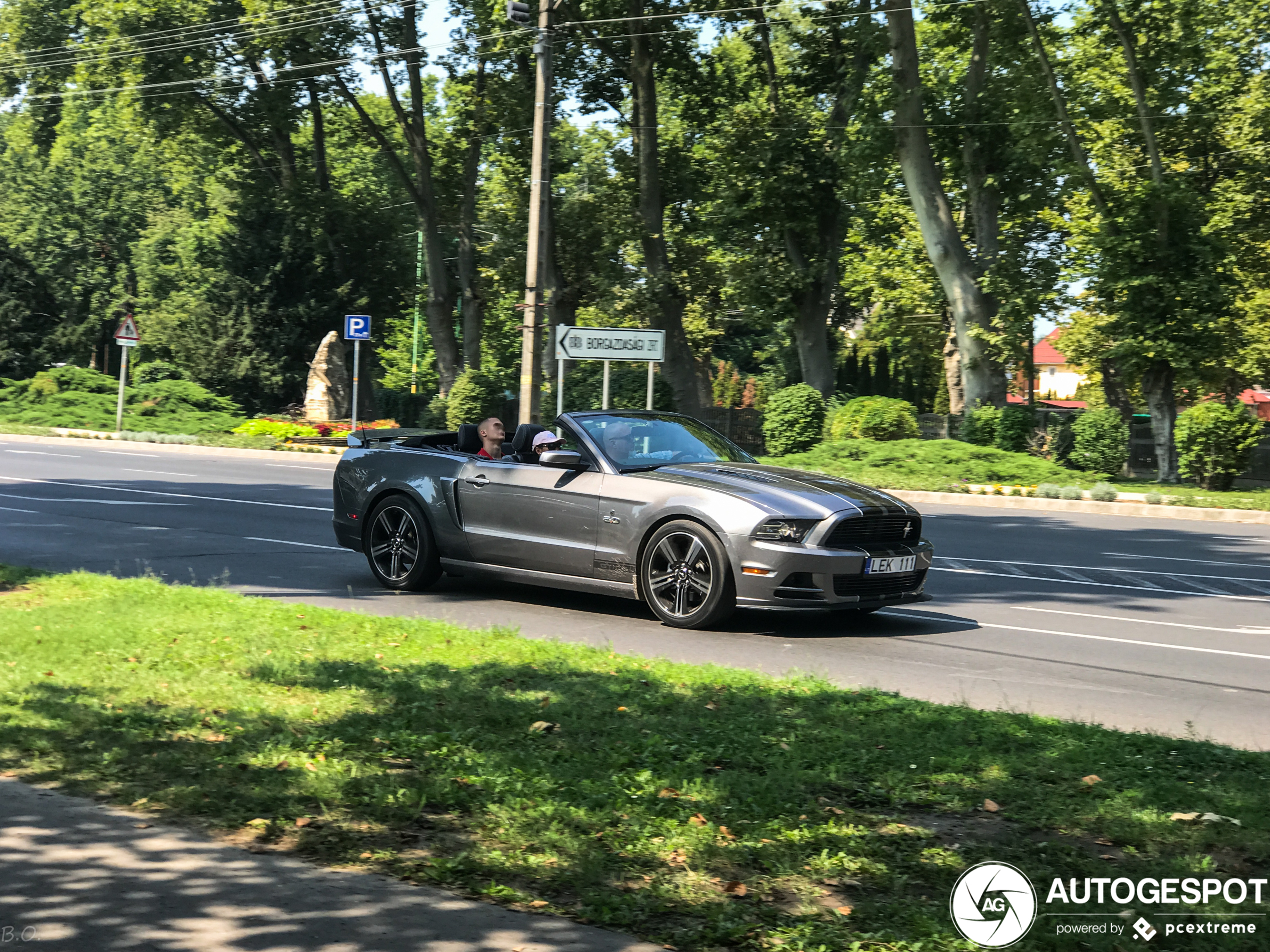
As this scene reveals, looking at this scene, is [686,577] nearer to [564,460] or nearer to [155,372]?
[564,460]

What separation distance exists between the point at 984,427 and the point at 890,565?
69.2 ft

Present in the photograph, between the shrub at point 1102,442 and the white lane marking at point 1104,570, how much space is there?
1743 cm

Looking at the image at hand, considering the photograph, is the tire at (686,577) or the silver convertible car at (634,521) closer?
the silver convertible car at (634,521)

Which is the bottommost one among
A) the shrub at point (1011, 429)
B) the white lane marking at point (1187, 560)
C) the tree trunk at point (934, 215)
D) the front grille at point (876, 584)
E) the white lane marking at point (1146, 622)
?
the white lane marking at point (1146, 622)

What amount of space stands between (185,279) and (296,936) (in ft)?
181

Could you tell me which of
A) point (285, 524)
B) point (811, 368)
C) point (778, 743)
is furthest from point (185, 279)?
point (778, 743)

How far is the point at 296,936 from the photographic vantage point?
364 cm

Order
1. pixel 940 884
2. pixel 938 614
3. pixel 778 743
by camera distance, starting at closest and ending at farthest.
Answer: pixel 940 884
pixel 778 743
pixel 938 614

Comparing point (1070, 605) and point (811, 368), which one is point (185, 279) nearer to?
point (811, 368)

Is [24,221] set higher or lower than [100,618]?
higher

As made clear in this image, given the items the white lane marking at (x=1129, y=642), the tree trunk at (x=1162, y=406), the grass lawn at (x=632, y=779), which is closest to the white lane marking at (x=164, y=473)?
the grass lawn at (x=632, y=779)

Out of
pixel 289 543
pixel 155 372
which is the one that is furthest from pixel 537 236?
pixel 155 372

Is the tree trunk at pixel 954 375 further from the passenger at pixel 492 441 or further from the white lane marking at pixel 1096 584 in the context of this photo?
the passenger at pixel 492 441

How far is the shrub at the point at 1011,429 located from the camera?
1136 inches
